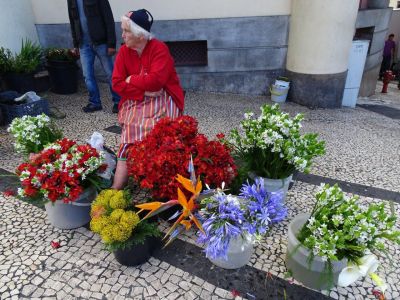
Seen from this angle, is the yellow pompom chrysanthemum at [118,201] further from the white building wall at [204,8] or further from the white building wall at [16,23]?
the white building wall at [16,23]

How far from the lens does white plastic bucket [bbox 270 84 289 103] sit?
5.24 m

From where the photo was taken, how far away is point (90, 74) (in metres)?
4.29

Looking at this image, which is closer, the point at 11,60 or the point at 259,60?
the point at 11,60

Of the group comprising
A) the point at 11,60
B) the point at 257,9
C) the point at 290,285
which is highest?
the point at 257,9

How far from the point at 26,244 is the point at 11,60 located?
3400 mm

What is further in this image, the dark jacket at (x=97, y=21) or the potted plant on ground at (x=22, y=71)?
the potted plant on ground at (x=22, y=71)

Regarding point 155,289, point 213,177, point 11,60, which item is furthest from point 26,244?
point 11,60

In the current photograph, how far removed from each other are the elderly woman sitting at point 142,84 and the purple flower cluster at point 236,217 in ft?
3.58

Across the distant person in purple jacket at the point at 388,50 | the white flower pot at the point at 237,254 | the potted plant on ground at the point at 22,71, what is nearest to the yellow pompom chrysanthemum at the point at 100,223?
the white flower pot at the point at 237,254

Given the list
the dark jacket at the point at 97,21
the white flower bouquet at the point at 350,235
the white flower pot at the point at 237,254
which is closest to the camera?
the white flower bouquet at the point at 350,235

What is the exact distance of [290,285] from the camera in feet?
5.78

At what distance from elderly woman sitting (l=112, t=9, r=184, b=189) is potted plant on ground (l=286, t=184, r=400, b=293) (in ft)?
4.50

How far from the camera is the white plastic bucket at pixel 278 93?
524 cm

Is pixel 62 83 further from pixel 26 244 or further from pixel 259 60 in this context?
pixel 26 244
